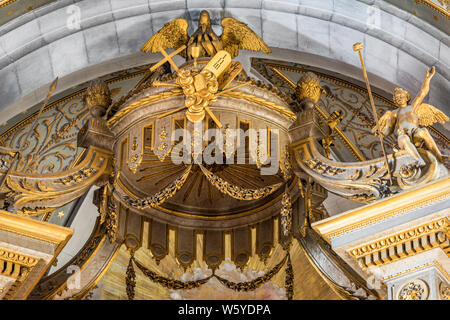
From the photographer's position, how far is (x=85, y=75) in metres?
8.54

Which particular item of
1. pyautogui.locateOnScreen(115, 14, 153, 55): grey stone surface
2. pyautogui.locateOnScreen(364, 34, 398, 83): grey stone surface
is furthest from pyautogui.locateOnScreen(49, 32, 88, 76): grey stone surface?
pyautogui.locateOnScreen(364, 34, 398, 83): grey stone surface

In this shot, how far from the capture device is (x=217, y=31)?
27.9 feet

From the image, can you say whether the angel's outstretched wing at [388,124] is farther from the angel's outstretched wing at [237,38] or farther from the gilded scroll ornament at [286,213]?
the angel's outstretched wing at [237,38]

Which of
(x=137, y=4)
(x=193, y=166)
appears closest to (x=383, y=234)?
(x=193, y=166)

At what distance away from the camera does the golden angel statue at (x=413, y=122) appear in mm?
6785

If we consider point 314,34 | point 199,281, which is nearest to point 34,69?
point 199,281

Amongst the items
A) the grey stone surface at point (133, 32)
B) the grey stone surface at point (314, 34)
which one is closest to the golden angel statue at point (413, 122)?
the grey stone surface at point (314, 34)

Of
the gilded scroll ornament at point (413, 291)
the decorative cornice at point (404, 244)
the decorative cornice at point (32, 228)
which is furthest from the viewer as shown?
the decorative cornice at point (32, 228)

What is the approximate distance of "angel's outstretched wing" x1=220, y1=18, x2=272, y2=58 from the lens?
26.6 feet

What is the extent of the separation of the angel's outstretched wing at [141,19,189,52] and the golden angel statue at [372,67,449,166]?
193 cm

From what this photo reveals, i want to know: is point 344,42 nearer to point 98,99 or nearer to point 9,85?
point 98,99

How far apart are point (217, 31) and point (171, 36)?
1.67 ft

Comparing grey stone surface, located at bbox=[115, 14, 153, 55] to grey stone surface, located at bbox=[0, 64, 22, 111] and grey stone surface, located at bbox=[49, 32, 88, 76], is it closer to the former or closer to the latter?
grey stone surface, located at bbox=[49, 32, 88, 76]

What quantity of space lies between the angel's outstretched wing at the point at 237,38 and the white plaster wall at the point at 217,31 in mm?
292
